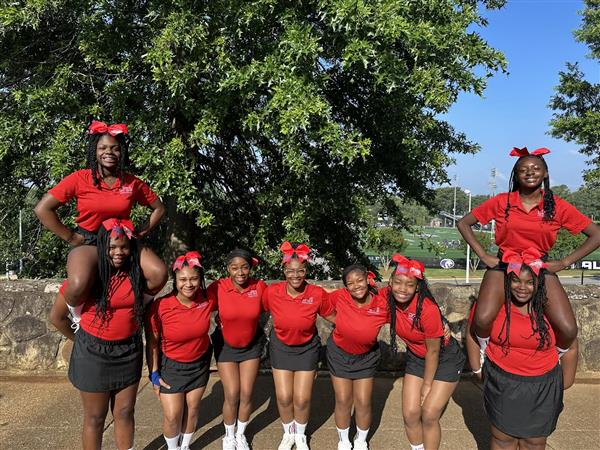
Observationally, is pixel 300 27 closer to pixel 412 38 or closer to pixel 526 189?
pixel 412 38

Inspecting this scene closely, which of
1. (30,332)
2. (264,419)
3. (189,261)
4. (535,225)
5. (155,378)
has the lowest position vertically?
(264,419)

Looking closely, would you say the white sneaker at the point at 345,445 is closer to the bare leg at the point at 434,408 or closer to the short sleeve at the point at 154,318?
the bare leg at the point at 434,408

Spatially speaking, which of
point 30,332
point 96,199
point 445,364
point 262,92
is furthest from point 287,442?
point 262,92

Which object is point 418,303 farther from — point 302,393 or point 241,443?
point 241,443

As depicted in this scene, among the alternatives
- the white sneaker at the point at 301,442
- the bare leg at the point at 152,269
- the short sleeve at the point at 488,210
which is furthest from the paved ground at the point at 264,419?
the short sleeve at the point at 488,210

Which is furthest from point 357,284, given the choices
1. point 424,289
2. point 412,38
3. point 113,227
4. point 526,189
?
point 412,38

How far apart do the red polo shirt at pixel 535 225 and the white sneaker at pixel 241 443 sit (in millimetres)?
2251

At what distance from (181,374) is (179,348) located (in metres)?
0.18

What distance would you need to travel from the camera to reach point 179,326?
Result: 3.36 metres

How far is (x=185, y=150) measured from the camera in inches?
219

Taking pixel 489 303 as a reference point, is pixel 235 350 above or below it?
below

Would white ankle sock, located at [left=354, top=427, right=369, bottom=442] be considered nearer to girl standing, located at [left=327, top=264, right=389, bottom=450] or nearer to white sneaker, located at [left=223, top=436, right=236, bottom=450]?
girl standing, located at [left=327, top=264, right=389, bottom=450]

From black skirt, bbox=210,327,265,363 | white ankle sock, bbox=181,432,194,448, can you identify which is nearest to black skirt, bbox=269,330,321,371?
black skirt, bbox=210,327,265,363

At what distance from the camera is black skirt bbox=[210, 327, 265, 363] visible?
363 cm
